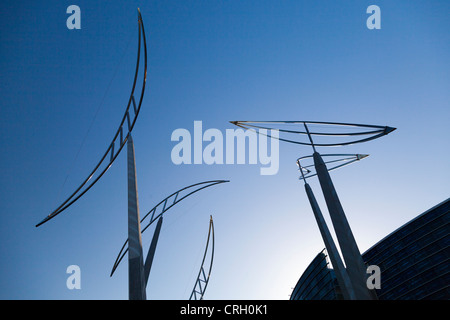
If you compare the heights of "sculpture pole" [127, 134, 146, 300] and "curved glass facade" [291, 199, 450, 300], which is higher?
"sculpture pole" [127, 134, 146, 300]

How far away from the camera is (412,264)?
55.8m

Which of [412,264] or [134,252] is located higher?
[134,252]

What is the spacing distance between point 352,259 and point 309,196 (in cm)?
1039

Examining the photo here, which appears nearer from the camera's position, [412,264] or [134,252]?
[134,252]

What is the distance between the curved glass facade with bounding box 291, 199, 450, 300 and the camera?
51156 mm

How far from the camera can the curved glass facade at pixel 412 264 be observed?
51.2 meters

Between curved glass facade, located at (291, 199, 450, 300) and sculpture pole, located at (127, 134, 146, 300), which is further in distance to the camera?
curved glass facade, located at (291, 199, 450, 300)

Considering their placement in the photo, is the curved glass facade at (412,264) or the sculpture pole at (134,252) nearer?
the sculpture pole at (134,252)

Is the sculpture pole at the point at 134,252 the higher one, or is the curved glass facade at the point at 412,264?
the sculpture pole at the point at 134,252
